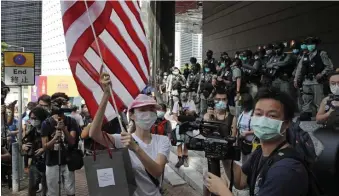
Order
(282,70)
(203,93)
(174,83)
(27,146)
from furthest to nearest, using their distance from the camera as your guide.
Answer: (174,83)
(203,93)
(282,70)
(27,146)

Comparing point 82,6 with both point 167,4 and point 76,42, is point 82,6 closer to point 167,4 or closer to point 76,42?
point 76,42

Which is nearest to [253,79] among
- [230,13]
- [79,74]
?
[79,74]

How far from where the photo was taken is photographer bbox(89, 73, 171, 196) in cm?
260

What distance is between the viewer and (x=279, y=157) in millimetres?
1889

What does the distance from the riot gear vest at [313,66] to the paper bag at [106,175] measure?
232 inches

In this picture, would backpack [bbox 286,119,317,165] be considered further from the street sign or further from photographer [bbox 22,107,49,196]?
the street sign

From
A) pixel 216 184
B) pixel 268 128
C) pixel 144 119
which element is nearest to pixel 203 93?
pixel 144 119

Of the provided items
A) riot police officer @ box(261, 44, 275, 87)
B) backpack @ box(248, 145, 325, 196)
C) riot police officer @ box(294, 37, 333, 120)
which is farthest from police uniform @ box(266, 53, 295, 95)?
backpack @ box(248, 145, 325, 196)

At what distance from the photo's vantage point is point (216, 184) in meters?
1.96

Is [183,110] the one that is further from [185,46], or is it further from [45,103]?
[185,46]

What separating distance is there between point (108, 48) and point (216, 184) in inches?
83.3

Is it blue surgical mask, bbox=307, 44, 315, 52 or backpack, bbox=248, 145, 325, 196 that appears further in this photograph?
blue surgical mask, bbox=307, 44, 315, 52

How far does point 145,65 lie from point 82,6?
1.07 m

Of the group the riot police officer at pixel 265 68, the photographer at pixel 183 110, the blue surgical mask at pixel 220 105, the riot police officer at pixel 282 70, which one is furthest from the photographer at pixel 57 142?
the riot police officer at pixel 282 70
